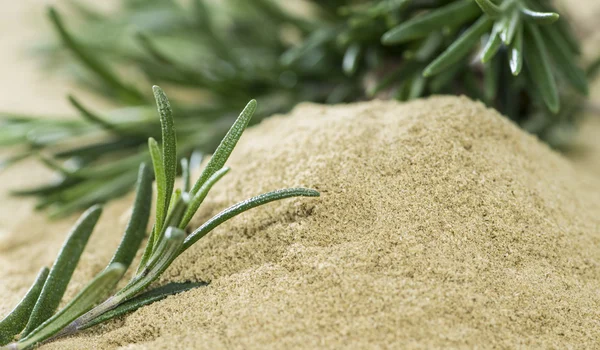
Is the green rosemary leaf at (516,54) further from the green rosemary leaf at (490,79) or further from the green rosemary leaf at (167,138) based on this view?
the green rosemary leaf at (167,138)

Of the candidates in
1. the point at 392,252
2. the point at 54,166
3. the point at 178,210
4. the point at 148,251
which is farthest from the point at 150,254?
the point at 54,166

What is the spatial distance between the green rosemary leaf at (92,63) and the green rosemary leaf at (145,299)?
2.17 feet

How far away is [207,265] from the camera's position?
0.76m

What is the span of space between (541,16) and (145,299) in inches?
30.2

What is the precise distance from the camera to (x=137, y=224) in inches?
32.1

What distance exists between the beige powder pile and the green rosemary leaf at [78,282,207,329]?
15 mm

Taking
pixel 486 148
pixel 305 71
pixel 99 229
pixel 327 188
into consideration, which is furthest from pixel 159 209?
→ pixel 305 71

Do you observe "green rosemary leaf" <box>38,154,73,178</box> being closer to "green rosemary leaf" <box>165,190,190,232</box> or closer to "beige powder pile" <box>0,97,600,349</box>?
"beige powder pile" <box>0,97,600,349</box>

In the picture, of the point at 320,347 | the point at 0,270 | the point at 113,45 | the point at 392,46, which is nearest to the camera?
the point at 320,347

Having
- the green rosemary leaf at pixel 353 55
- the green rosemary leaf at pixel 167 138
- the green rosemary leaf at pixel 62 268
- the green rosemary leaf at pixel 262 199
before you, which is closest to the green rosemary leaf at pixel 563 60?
the green rosemary leaf at pixel 353 55

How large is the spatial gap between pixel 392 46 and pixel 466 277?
0.82m

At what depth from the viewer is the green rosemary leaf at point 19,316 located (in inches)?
28.5

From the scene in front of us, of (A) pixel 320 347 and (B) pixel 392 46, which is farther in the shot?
(B) pixel 392 46

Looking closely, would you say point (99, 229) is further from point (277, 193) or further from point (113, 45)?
point (113, 45)
